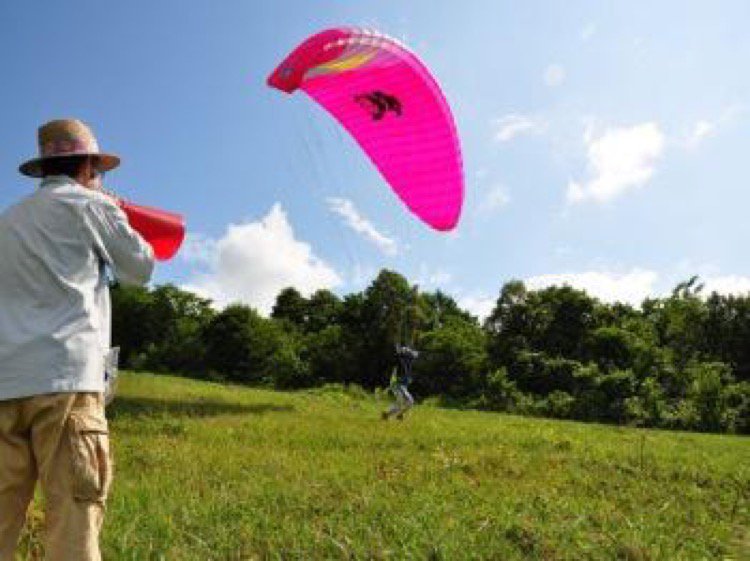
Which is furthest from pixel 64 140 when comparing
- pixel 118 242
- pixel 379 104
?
pixel 379 104

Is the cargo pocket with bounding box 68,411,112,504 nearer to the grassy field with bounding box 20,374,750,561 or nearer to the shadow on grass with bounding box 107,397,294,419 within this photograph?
the grassy field with bounding box 20,374,750,561

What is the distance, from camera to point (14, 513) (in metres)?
3.85

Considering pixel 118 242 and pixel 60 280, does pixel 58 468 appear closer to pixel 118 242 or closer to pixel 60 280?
pixel 60 280

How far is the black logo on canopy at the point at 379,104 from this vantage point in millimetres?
12430

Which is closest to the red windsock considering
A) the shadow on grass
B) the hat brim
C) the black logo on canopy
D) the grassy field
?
the hat brim

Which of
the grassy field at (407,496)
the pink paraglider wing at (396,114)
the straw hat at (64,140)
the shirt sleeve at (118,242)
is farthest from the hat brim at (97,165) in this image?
the pink paraglider wing at (396,114)

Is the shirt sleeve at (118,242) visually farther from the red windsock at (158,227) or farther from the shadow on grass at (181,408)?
the shadow on grass at (181,408)

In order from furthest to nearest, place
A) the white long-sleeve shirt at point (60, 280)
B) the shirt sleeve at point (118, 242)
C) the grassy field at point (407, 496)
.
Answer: the grassy field at point (407, 496), the shirt sleeve at point (118, 242), the white long-sleeve shirt at point (60, 280)

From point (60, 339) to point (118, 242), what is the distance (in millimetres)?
511

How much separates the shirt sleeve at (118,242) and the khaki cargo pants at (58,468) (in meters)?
0.58

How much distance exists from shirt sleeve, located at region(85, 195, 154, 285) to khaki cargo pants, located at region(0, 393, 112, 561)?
1.92 ft

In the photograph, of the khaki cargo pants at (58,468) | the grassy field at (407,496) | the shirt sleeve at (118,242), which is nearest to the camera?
the khaki cargo pants at (58,468)

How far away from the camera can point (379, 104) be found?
12648 millimetres

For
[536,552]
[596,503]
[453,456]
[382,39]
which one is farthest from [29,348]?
[382,39]
